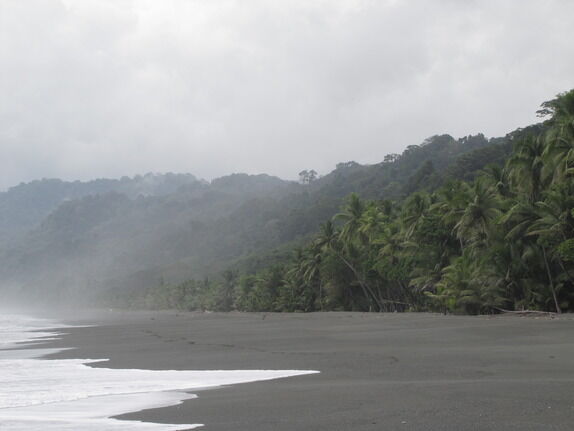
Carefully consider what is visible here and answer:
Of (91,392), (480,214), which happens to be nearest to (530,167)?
(480,214)

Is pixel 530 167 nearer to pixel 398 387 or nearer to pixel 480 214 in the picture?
pixel 480 214

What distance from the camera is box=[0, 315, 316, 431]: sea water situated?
324 inches

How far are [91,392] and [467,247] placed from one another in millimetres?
31108

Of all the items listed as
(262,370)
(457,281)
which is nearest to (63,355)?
(262,370)

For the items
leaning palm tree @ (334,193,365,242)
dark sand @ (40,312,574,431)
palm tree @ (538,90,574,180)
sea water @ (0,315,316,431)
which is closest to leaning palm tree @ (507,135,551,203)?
palm tree @ (538,90,574,180)

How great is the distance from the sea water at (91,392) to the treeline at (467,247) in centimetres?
1997

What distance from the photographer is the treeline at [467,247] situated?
30438 millimetres

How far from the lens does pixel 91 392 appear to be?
37.3 ft

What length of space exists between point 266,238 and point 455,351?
164643 millimetres

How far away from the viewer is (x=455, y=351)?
1469cm

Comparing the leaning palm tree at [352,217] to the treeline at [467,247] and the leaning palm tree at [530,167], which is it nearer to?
the treeline at [467,247]

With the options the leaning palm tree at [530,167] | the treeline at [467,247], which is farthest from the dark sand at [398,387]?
the leaning palm tree at [530,167]

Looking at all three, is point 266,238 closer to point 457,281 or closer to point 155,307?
point 155,307

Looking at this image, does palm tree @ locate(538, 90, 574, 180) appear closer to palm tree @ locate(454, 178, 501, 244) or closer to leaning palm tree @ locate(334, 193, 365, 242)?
palm tree @ locate(454, 178, 501, 244)
